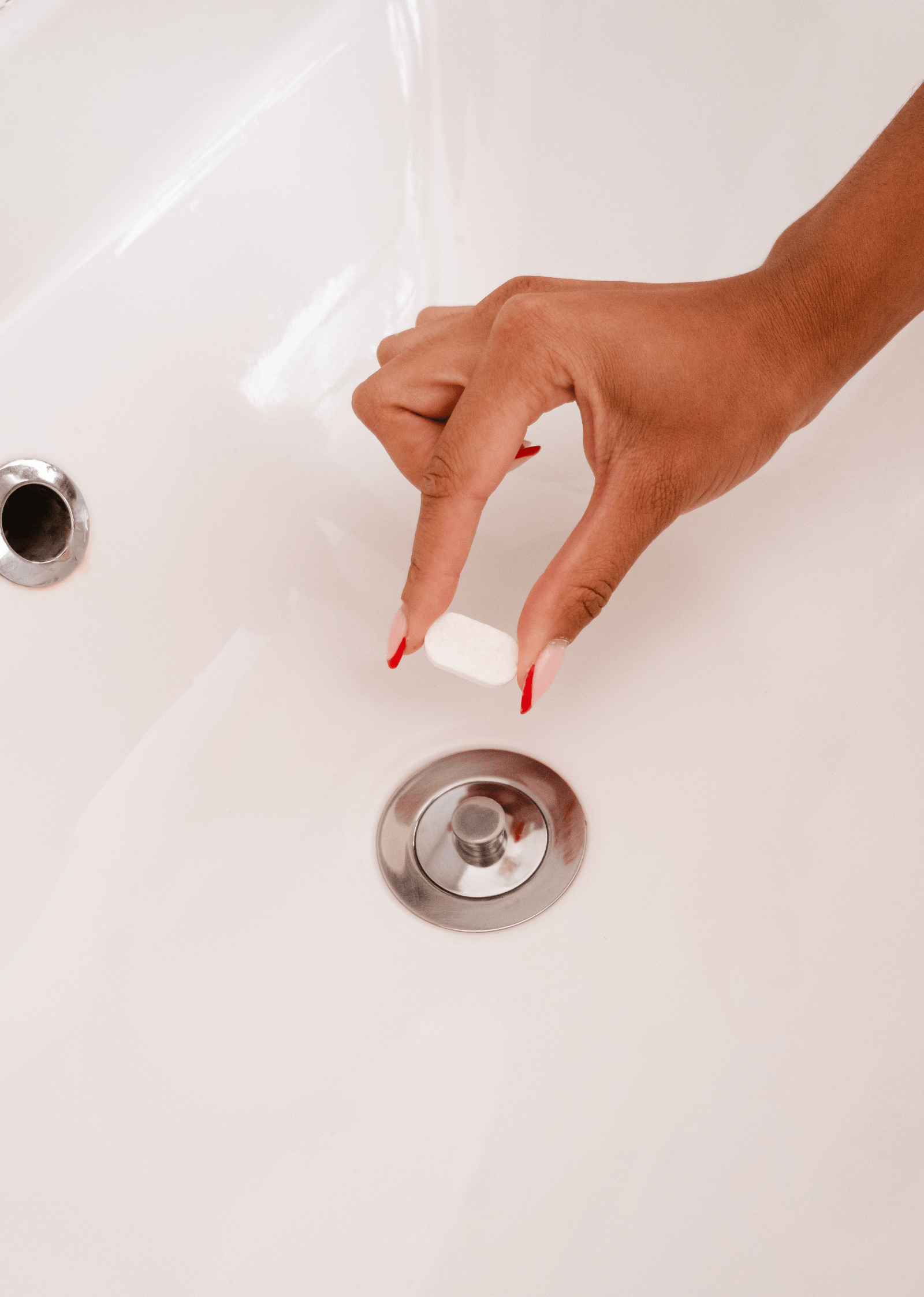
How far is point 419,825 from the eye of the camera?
0.42 meters

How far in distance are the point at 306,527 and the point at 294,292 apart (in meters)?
0.11

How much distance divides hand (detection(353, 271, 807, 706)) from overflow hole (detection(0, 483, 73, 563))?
0.44 feet

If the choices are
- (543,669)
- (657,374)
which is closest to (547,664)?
(543,669)

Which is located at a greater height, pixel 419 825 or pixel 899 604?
pixel 899 604

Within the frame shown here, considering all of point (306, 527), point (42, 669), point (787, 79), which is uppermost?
point (787, 79)

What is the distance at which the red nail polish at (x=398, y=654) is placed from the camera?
393 millimetres

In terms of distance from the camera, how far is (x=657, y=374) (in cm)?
35

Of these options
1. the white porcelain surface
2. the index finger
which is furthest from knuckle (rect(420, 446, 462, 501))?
the white porcelain surface

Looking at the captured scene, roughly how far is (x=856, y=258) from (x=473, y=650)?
0.20 metres

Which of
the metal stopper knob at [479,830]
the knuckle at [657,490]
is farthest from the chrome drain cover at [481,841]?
the knuckle at [657,490]

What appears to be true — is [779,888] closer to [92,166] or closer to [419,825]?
[419,825]

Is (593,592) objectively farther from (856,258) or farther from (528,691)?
(856,258)

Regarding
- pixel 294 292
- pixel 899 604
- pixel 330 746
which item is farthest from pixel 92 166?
pixel 899 604

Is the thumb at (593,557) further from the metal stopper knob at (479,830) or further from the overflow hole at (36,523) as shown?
the overflow hole at (36,523)
